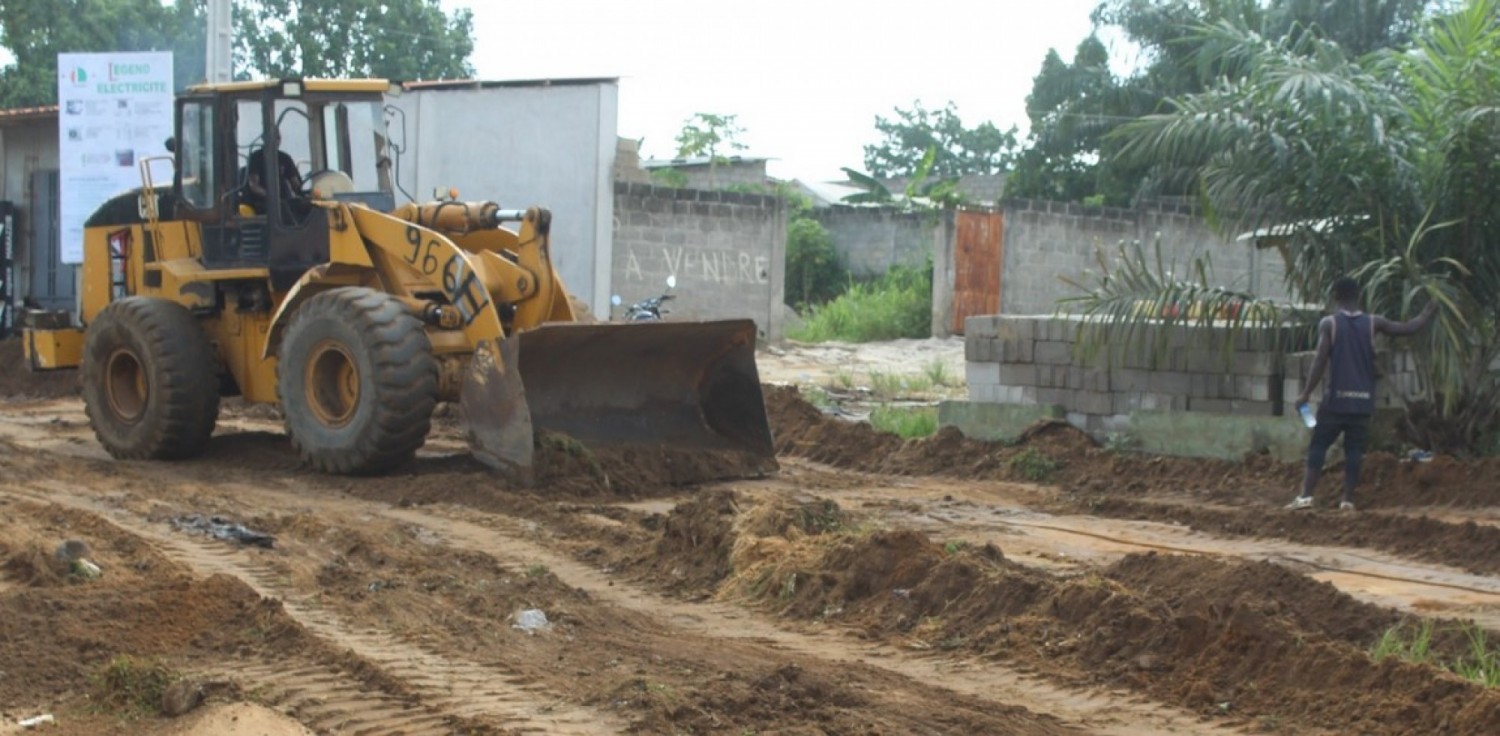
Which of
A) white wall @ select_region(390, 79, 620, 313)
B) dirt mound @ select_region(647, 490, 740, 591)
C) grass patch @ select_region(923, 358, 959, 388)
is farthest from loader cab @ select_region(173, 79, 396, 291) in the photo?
white wall @ select_region(390, 79, 620, 313)

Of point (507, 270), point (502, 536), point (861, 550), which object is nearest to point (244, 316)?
point (507, 270)

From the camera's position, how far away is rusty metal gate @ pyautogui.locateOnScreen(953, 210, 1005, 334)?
26.1 metres

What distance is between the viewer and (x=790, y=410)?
15.4 metres

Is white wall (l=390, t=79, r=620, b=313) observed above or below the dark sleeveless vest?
above

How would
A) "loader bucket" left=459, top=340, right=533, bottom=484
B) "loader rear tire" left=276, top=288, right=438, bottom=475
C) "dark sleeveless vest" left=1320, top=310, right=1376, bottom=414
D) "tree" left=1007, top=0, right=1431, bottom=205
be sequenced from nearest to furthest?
1. "dark sleeveless vest" left=1320, top=310, right=1376, bottom=414
2. "loader bucket" left=459, top=340, right=533, bottom=484
3. "loader rear tire" left=276, top=288, right=438, bottom=475
4. "tree" left=1007, top=0, right=1431, bottom=205

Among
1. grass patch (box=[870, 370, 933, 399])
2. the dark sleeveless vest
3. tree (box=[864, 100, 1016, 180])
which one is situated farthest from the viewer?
tree (box=[864, 100, 1016, 180])

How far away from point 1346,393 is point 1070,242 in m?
16.4

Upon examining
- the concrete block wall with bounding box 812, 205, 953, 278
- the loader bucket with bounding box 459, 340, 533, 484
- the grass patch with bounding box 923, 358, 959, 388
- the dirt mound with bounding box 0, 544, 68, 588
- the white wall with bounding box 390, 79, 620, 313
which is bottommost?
the dirt mound with bounding box 0, 544, 68, 588

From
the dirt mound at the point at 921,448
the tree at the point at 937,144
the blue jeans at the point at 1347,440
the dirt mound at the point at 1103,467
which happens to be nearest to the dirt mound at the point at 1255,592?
the blue jeans at the point at 1347,440

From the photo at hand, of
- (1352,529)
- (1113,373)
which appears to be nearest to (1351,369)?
(1352,529)

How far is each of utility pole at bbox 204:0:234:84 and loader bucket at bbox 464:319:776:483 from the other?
29.3 ft

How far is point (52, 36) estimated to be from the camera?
3581 cm

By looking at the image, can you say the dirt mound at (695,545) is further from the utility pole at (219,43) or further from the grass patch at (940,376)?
the utility pole at (219,43)

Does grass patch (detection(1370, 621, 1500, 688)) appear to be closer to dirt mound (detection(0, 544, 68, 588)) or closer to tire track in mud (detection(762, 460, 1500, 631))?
tire track in mud (detection(762, 460, 1500, 631))
